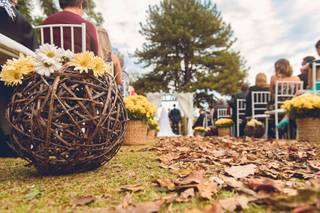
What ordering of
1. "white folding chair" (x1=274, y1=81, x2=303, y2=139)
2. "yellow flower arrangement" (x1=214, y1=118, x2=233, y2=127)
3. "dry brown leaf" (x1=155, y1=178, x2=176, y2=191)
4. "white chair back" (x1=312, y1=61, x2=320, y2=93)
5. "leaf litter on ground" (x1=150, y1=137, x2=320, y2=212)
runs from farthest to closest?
"yellow flower arrangement" (x1=214, y1=118, x2=233, y2=127)
"white folding chair" (x1=274, y1=81, x2=303, y2=139)
"white chair back" (x1=312, y1=61, x2=320, y2=93)
"dry brown leaf" (x1=155, y1=178, x2=176, y2=191)
"leaf litter on ground" (x1=150, y1=137, x2=320, y2=212)

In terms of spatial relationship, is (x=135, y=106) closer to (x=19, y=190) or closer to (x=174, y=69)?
(x=19, y=190)

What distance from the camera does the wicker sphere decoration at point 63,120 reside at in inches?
51.1

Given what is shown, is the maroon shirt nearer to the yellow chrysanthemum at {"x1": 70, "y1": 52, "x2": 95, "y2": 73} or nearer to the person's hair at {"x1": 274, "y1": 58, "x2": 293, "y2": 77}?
the yellow chrysanthemum at {"x1": 70, "y1": 52, "x2": 95, "y2": 73}

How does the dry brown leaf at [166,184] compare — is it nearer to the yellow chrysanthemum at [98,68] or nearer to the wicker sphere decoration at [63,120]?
the wicker sphere decoration at [63,120]

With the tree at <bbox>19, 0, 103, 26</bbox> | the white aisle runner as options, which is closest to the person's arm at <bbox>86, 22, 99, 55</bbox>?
the tree at <bbox>19, 0, 103, 26</bbox>

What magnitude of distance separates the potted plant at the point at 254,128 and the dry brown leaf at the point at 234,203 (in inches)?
178

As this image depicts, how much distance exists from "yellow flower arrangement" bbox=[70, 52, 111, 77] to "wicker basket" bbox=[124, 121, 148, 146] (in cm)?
201

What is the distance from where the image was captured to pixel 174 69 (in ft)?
59.2

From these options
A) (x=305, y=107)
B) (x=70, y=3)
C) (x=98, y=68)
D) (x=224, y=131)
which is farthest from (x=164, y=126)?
(x=98, y=68)

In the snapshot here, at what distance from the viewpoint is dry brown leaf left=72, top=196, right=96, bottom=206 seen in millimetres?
953

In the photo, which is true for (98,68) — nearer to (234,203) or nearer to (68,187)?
(68,187)

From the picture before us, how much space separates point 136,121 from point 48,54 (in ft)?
6.87

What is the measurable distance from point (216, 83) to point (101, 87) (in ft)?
55.6

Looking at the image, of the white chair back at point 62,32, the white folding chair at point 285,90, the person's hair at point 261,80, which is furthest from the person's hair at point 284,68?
the white chair back at point 62,32
